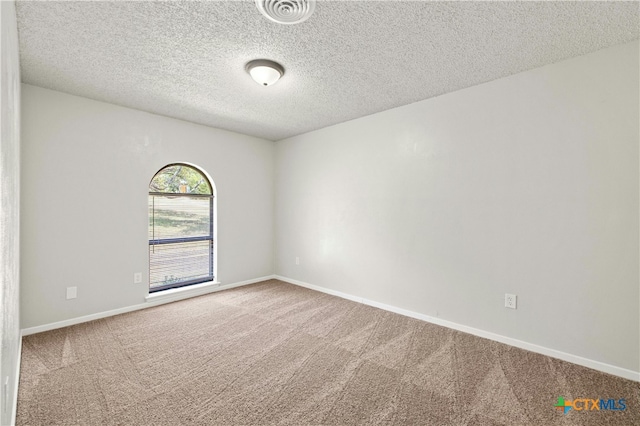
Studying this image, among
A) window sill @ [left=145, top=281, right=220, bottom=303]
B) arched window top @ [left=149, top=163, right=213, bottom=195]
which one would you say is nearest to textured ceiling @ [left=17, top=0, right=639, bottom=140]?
arched window top @ [left=149, top=163, right=213, bottom=195]

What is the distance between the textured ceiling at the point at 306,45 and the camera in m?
1.86

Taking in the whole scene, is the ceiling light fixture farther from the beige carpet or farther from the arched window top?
the beige carpet

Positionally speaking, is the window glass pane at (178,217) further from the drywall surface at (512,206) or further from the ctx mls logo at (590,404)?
the ctx mls logo at (590,404)

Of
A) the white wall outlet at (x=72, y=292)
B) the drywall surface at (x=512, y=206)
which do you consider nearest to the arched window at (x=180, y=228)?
the white wall outlet at (x=72, y=292)

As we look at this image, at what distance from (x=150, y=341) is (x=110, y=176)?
1.93 meters

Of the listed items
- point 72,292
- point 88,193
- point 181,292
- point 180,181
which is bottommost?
point 181,292

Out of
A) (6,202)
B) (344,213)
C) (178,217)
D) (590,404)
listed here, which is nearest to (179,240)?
(178,217)

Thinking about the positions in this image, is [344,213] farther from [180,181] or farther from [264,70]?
[180,181]

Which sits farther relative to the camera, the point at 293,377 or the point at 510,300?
the point at 510,300

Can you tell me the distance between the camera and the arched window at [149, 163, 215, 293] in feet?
13.2

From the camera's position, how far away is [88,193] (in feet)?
10.8

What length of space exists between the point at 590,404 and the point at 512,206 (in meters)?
1.53

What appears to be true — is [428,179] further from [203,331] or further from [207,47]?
[203,331]

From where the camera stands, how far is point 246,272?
15.9 ft
